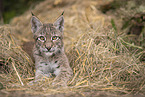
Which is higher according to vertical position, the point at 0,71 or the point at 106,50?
the point at 106,50

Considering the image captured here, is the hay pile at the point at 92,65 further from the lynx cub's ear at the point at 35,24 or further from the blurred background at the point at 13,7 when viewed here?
the blurred background at the point at 13,7

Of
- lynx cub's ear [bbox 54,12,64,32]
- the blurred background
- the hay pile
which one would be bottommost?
the hay pile

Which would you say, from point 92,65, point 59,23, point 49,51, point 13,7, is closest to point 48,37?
point 49,51

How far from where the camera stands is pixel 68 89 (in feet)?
12.4

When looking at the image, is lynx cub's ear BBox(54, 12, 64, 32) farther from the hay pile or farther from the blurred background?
the blurred background

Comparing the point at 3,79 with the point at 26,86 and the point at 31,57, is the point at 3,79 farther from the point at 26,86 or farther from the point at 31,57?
the point at 31,57

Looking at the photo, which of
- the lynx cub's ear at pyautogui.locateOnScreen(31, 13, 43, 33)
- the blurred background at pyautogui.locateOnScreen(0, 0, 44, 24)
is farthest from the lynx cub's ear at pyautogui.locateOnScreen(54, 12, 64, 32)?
the blurred background at pyautogui.locateOnScreen(0, 0, 44, 24)

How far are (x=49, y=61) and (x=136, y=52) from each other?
2809mm

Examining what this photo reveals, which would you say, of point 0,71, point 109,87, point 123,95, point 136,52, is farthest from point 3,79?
point 136,52

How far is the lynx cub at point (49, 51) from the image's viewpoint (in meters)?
4.58

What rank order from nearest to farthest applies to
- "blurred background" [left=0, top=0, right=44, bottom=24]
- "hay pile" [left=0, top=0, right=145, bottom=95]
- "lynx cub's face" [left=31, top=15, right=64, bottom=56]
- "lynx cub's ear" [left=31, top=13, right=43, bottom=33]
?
"hay pile" [left=0, top=0, right=145, bottom=95] < "lynx cub's face" [left=31, top=15, right=64, bottom=56] < "lynx cub's ear" [left=31, top=13, right=43, bottom=33] < "blurred background" [left=0, top=0, right=44, bottom=24]

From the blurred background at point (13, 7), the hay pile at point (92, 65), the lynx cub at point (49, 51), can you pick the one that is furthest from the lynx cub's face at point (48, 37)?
the blurred background at point (13, 7)

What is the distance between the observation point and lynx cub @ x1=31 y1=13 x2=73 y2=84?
4582 millimetres

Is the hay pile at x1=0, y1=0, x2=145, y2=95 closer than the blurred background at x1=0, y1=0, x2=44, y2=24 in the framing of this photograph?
Yes
